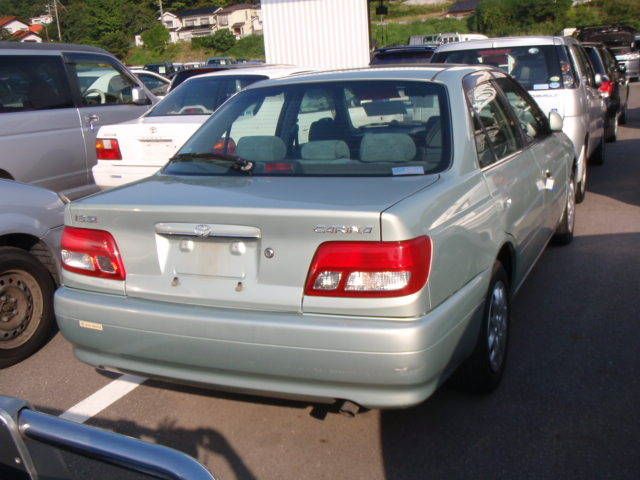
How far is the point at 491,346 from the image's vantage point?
4039 mm

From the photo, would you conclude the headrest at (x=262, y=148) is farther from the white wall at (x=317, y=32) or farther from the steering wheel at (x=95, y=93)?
the white wall at (x=317, y=32)

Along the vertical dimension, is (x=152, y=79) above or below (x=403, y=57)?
below

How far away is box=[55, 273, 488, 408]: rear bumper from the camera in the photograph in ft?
10.1

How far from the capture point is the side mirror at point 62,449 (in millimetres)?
1747

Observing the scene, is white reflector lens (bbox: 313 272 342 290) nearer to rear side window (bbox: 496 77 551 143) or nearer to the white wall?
rear side window (bbox: 496 77 551 143)

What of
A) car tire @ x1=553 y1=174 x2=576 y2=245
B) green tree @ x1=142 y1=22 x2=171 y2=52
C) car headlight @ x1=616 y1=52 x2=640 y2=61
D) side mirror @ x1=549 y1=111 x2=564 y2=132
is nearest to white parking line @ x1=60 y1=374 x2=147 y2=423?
side mirror @ x1=549 y1=111 x2=564 y2=132

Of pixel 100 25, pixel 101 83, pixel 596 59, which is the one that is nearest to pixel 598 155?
pixel 596 59

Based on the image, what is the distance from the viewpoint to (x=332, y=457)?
3.58 meters

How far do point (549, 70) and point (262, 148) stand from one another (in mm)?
5404

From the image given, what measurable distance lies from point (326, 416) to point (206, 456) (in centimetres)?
67

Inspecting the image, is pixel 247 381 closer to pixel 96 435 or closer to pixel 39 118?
pixel 96 435

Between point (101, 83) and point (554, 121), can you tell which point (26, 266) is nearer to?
point (554, 121)

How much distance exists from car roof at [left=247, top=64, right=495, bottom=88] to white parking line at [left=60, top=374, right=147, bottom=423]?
1941mm

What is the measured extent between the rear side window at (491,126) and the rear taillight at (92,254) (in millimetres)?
1914
